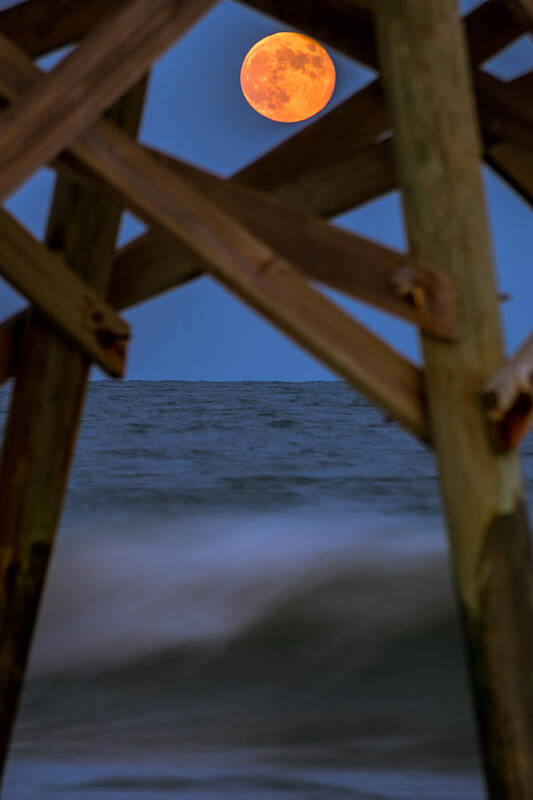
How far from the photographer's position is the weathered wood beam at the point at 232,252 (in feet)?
6.26

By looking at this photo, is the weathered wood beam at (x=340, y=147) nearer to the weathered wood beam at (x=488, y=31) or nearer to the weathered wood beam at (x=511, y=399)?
the weathered wood beam at (x=488, y=31)

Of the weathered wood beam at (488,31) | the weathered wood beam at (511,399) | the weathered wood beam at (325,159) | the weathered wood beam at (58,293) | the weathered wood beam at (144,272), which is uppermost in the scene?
the weathered wood beam at (488,31)

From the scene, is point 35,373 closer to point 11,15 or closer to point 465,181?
point 11,15

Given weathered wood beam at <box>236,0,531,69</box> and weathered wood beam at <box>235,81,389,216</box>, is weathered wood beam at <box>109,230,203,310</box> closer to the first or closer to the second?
weathered wood beam at <box>235,81,389,216</box>

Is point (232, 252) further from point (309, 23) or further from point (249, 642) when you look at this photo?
point (249, 642)

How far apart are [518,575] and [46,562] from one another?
1.30 metres

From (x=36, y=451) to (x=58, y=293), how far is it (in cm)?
40

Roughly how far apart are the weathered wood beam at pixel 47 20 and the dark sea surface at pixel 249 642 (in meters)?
2.20

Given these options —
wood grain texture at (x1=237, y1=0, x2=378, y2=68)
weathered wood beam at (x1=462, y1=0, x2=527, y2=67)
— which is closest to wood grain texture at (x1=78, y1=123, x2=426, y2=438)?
wood grain texture at (x1=237, y1=0, x2=378, y2=68)

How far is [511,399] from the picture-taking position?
1.96 m

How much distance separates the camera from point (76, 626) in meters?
6.86

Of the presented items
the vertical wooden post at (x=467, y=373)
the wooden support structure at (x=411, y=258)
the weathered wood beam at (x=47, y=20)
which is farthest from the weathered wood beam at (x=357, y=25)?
the vertical wooden post at (x=467, y=373)

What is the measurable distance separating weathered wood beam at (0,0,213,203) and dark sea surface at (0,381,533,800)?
2.26 m

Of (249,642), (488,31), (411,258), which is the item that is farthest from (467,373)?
(249,642)
